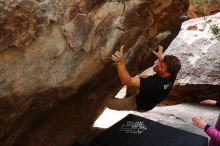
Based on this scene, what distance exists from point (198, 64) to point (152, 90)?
3905mm

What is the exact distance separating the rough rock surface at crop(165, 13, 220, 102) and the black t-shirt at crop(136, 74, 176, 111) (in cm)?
346

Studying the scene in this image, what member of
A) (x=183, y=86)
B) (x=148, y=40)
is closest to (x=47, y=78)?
(x=148, y=40)

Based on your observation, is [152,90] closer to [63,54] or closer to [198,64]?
[63,54]

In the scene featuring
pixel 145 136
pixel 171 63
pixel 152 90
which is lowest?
pixel 145 136

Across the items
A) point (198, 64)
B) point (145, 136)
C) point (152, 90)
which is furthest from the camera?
point (198, 64)

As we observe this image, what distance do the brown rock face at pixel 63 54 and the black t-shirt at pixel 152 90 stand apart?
1.76ft

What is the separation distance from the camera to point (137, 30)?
5117 millimetres

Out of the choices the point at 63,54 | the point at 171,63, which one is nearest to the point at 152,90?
the point at 171,63

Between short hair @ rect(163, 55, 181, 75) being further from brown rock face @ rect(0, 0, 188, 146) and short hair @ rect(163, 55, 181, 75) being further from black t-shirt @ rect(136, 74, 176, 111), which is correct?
brown rock face @ rect(0, 0, 188, 146)

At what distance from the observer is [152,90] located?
4.89 metres

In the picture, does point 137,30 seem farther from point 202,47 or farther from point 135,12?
point 202,47


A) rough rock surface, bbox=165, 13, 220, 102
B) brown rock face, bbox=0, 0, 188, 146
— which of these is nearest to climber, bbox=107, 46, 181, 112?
brown rock face, bbox=0, 0, 188, 146

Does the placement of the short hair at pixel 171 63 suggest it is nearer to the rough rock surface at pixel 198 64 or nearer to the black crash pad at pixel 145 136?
the black crash pad at pixel 145 136

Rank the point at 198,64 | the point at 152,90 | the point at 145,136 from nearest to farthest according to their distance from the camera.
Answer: the point at 152,90, the point at 145,136, the point at 198,64
